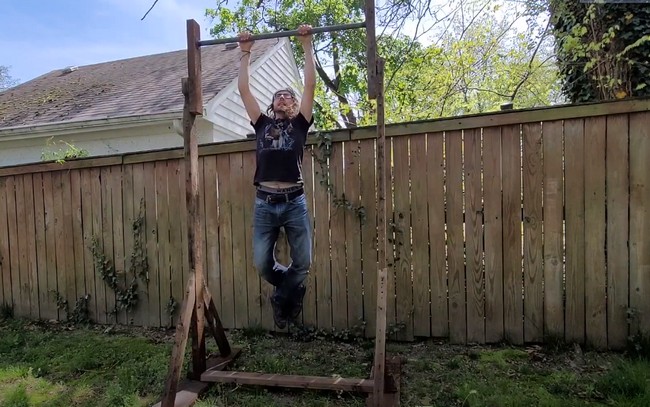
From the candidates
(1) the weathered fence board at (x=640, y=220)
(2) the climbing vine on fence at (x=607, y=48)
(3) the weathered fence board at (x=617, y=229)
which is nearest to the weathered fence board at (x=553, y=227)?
(3) the weathered fence board at (x=617, y=229)

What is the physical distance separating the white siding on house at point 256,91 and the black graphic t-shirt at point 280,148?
13.8 feet

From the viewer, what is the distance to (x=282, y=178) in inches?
105

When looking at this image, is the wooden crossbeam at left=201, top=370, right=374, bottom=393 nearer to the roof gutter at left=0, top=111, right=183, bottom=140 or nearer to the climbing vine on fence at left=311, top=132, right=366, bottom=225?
the climbing vine on fence at left=311, top=132, right=366, bottom=225

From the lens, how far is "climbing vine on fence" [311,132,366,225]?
10.9 feet

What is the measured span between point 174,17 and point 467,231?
2.96m

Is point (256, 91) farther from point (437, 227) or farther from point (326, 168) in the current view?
point (437, 227)

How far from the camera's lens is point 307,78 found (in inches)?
103

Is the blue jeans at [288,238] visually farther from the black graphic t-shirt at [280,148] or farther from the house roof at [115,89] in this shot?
the house roof at [115,89]

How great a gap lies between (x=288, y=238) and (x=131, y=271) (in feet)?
6.47

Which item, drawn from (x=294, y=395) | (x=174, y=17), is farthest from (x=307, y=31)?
(x=294, y=395)

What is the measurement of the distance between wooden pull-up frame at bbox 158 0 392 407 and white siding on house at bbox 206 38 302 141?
13.3 feet

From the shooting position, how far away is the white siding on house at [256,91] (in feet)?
23.5

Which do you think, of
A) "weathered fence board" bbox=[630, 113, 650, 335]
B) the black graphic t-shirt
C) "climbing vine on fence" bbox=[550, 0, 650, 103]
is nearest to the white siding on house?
the black graphic t-shirt

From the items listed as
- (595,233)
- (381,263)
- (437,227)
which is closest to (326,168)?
(437,227)
